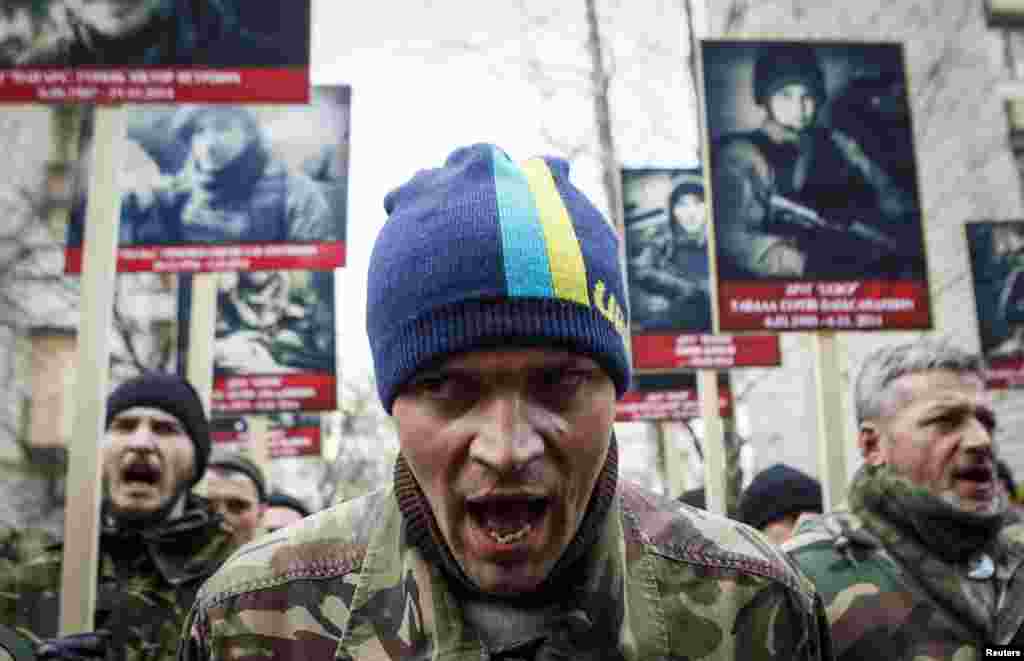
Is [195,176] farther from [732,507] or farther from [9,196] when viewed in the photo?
[9,196]

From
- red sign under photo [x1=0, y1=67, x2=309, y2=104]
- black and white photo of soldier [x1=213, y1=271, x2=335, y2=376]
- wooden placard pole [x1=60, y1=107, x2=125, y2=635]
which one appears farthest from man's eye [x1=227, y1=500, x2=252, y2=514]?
red sign under photo [x1=0, y1=67, x2=309, y2=104]

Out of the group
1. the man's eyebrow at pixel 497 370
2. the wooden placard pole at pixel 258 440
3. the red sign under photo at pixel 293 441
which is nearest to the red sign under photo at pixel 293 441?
the red sign under photo at pixel 293 441

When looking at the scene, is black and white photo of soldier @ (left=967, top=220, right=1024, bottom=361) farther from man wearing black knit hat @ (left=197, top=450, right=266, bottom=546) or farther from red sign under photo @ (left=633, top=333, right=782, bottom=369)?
man wearing black knit hat @ (left=197, top=450, right=266, bottom=546)

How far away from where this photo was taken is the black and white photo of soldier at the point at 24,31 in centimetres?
421

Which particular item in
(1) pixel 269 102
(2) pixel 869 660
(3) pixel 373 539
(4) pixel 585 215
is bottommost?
(2) pixel 869 660

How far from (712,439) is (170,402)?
467 centimetres

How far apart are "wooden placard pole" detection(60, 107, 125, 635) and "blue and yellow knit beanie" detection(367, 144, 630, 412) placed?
7.51 feet

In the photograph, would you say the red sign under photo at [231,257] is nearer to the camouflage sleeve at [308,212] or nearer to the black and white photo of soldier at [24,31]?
the camouflage sleeve at [308,212]

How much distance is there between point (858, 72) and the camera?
6.04 m

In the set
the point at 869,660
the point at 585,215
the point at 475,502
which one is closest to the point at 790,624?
the point at 475,502

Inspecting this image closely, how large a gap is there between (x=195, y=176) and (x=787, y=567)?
5.94 metres

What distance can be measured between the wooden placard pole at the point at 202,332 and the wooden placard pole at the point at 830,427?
392 centimetres

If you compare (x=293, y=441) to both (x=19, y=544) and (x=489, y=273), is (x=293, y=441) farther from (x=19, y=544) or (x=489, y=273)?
(x=489, y=273)

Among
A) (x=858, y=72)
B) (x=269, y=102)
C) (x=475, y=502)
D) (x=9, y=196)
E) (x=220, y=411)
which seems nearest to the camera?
(x=475, y=502)
